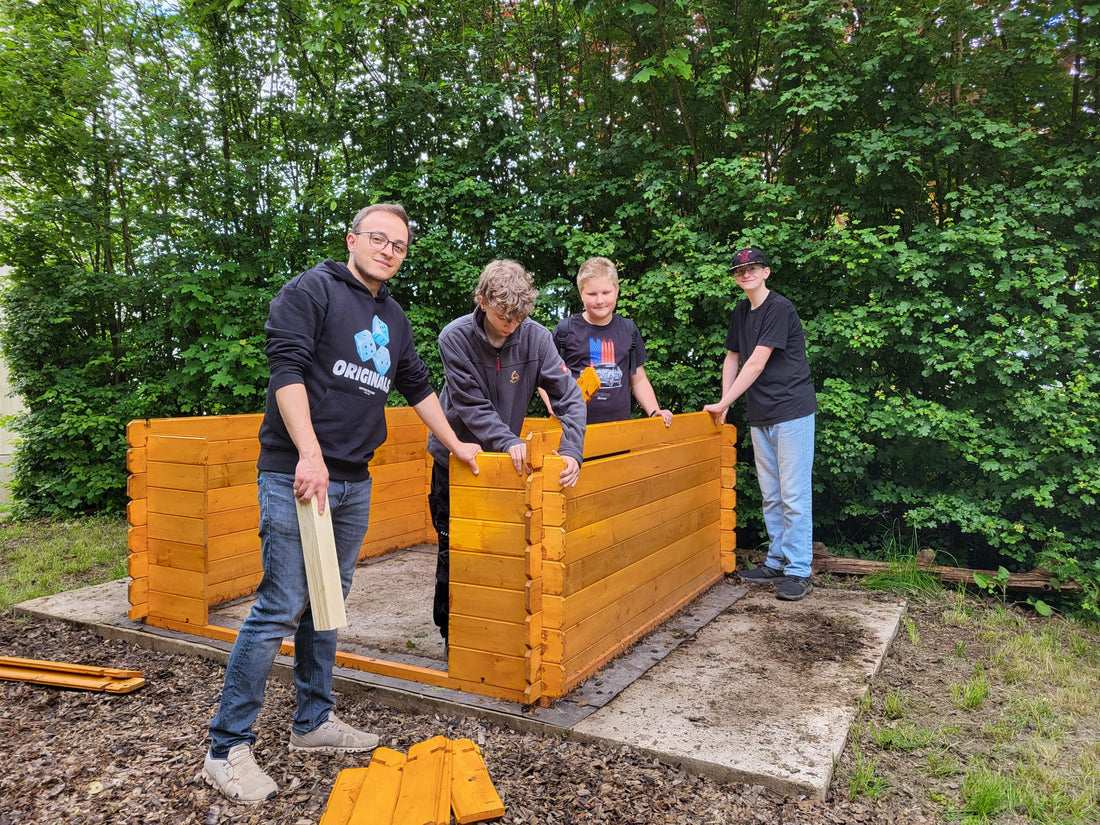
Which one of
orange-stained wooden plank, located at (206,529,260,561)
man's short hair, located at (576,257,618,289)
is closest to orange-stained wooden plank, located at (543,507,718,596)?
man's short hair, located at (576,257,618,289)

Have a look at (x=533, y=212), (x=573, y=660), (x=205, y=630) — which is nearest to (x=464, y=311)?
(x=533, y=212)

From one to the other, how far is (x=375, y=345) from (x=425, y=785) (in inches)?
58.3

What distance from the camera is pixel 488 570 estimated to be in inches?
115

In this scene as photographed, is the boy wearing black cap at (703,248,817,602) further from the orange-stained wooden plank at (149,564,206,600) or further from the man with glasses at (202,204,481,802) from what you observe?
the orange-stained wooden plank at (149,564,206,600)

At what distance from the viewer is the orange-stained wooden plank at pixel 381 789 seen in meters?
2.09

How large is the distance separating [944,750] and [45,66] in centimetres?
891

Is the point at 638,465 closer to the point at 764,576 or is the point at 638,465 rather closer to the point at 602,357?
the point at 602,357

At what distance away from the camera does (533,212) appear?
6.06 metres

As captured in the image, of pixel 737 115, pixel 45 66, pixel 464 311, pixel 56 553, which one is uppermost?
pixel 45 66

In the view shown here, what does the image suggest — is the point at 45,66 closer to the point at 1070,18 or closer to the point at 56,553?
the point at 56,553

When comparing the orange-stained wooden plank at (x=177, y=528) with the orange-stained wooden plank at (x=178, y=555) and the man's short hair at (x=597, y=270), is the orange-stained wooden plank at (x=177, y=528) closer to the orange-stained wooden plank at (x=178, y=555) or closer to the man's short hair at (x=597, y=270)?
the orange-stained wooden plank at (x=178, y=555)

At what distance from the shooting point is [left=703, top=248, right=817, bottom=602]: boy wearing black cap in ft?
14.6

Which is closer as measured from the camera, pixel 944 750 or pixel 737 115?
pixel 944 750

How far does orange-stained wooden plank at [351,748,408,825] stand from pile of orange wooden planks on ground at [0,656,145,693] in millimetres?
1468
